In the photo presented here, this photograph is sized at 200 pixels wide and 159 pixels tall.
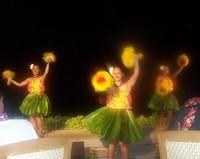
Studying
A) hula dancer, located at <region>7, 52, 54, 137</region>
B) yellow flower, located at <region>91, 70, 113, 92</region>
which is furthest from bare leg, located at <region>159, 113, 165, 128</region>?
yellow flower, located at <region>91, 70, 113, 92</region>

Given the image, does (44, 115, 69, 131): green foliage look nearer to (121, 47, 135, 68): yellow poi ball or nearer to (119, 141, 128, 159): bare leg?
(119, 141, 128, 159): bare leg

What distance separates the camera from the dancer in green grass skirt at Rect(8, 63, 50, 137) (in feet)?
31.3

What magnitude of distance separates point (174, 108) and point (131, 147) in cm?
148

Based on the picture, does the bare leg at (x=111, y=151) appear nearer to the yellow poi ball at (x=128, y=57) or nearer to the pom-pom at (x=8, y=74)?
the yellow poi ball at (x=128, y=57)

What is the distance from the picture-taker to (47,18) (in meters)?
10.6

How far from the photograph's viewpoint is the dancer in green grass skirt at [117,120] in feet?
23.4

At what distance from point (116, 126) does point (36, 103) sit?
281 centimetres

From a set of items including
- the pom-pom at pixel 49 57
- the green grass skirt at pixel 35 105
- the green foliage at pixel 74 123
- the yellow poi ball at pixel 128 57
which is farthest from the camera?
the green foliage at pixel 74 123

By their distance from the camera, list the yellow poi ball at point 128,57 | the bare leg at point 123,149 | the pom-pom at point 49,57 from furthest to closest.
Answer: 1. the pom-pom at point 49,57
2. the bare leg at point 123,149
3. the yellow poi ball at point 128,57

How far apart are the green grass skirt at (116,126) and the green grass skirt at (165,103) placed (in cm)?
258

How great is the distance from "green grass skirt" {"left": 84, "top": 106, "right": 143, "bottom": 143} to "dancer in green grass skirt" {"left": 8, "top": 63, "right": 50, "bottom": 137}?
252 cm

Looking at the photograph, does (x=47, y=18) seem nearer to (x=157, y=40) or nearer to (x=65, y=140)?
(x=157, y=40)

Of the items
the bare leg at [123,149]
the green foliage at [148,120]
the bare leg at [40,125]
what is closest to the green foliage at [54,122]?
the bare leg at [40,125]

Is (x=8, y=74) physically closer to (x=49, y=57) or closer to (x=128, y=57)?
(x=49, y=57)
